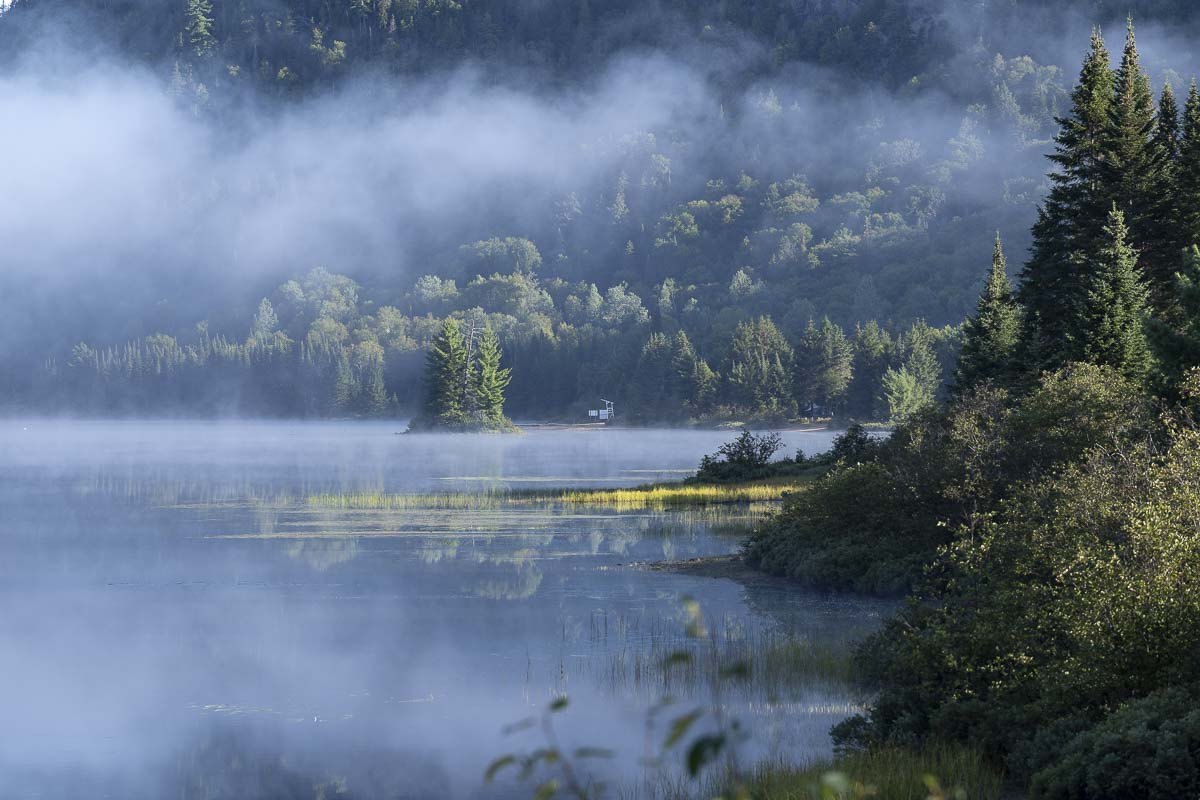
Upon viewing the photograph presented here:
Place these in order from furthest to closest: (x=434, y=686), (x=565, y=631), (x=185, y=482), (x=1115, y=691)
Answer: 1. (x=185, y=482)
2. (x=565, y=631)
3. (x=434, y=686)
4. (x=1115, y=691)

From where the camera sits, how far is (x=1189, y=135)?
177 feet

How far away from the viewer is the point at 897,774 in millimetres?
15672

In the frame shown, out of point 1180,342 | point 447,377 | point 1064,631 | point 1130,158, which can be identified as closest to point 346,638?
point 1064,631

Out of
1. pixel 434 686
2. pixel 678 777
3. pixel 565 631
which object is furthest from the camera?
pixel 565 631

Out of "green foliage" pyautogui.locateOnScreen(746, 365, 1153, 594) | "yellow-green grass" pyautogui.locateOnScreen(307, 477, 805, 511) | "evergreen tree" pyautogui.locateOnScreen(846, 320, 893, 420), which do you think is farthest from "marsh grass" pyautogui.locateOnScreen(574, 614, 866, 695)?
"evergreen tree" pyautogui.locateOnScreen(846, 320, 893, 420)

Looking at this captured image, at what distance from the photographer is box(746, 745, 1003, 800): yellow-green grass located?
15.1 meters

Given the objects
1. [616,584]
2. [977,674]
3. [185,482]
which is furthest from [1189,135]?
[185,482]

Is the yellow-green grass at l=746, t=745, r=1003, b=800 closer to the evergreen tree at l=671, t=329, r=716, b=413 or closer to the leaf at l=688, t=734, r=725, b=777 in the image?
the leaf at l=688, t=734, r=725, b=777

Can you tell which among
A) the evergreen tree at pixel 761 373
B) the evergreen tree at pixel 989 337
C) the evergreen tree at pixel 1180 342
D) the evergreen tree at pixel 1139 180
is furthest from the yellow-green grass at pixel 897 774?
the evergreen tree at pixel 761 373

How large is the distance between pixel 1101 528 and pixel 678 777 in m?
6.56

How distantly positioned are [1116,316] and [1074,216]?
1013 centimetres

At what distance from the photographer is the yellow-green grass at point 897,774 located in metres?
15.1

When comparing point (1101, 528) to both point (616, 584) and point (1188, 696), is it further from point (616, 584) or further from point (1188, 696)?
point (616, 584)

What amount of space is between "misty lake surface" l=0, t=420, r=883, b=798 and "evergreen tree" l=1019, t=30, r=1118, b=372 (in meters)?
13.3
